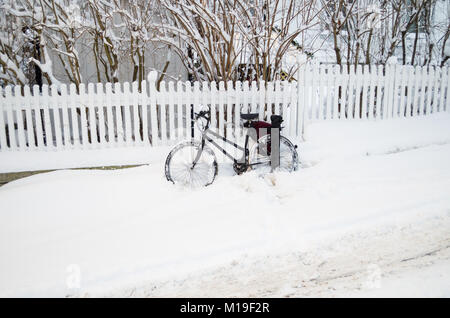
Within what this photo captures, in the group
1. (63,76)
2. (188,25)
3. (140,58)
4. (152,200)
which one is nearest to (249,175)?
(152,200)

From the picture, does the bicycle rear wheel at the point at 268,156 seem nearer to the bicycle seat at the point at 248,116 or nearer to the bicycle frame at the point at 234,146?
the bicycle frame at the point at 234,146

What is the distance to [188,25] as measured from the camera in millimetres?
7449

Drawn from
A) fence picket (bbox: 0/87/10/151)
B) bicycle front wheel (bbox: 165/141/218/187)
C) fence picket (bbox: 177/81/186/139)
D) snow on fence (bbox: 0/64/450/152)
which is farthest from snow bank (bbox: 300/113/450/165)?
fence picket (bbox: 0/87/10/151)

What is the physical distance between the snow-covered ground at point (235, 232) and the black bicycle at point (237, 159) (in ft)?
0.83

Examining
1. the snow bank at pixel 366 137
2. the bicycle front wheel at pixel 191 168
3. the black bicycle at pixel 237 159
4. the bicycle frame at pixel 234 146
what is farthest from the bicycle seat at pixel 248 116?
the snow bank at pixel 366 137

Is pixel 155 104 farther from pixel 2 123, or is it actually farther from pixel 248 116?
pixel 2 123

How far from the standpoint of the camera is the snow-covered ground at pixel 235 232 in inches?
130

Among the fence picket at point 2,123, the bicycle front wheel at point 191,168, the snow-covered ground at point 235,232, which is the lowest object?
the snow-covered ground at point 235,232

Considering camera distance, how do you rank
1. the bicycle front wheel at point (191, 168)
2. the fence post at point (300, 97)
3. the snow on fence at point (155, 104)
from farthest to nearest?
the fence post at point (300, 97), the snow on fence at point (155, 104), the bicycle front wheel at point (191, 168)

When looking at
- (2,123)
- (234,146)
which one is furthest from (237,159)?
(2,123)

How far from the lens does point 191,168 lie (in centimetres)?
561

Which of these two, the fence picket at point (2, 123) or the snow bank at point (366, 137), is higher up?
the fence picket at point (2, 123)

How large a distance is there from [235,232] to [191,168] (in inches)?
67.2
